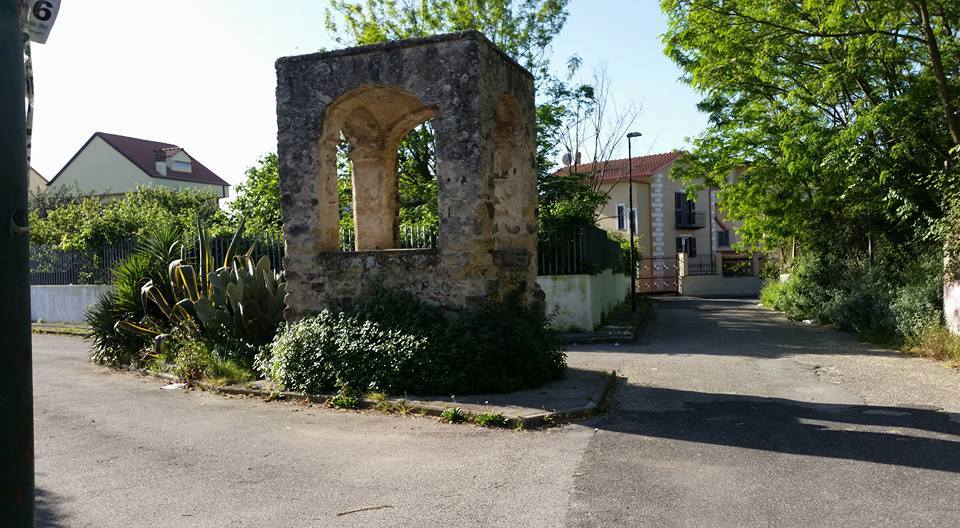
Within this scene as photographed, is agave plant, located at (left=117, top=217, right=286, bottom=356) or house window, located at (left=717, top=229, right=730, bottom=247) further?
house window, located at (left=717, top=229, right=730, bottom=247)

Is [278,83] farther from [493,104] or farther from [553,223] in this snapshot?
[553,223]

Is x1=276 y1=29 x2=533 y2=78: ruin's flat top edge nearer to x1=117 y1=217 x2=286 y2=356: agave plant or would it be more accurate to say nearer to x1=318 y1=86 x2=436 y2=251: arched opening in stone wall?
x1=318 y1=86 x2=436 y2=251: arched opening in stone wall

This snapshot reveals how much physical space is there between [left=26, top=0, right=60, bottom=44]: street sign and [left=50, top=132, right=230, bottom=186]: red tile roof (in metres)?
47.5

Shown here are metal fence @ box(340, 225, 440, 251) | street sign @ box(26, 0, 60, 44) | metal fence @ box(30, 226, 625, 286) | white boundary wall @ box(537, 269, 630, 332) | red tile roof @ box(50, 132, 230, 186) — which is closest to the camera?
street sign @ box(26, 0, 60, 44)

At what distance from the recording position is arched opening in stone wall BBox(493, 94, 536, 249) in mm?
10844

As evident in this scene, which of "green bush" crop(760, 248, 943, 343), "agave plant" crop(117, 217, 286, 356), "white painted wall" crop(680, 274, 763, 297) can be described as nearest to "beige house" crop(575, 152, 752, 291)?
"white painted wall" crop(680, 274, 763, 297)

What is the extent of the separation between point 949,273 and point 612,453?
31.2 ft

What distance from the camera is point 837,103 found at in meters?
17.1

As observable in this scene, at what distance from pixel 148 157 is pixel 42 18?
167ft

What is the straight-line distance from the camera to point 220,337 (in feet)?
36.4

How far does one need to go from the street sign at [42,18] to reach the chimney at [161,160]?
1954 inches

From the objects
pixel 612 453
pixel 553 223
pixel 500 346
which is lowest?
pixel 612 453

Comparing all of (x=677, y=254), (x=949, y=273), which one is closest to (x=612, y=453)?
(x=949, y=273)

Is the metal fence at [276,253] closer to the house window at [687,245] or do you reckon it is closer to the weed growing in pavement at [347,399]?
the weed growing in pavement at [347,399]
